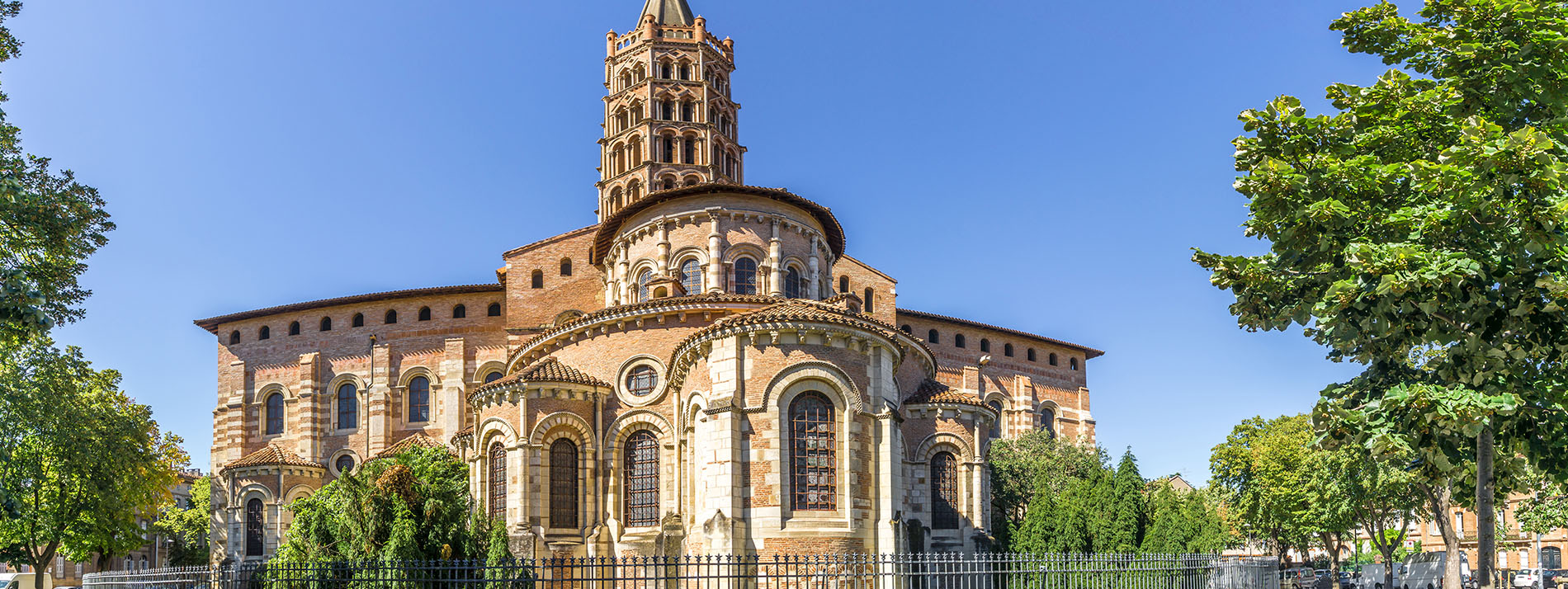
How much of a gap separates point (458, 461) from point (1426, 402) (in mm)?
30413

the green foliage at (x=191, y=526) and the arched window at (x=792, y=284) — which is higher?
the arched window at (x=792, y=284)

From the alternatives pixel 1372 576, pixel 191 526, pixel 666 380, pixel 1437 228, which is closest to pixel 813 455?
pixel 666 380

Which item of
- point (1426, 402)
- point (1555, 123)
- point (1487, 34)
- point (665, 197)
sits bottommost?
point (1426, 402)

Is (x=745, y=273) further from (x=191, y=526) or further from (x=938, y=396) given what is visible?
(x=191, y=526)

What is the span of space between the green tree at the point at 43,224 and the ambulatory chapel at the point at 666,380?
12.5 meters

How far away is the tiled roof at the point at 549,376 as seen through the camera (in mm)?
31938

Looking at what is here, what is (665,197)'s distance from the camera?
1565 inches

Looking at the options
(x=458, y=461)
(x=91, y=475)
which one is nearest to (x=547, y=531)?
(x=458, y=461)

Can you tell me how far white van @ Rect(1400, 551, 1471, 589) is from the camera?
42375mm

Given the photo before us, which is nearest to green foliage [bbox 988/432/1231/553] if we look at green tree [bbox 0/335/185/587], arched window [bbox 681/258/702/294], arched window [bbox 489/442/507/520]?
arched window [bbox 681/258/702/294]

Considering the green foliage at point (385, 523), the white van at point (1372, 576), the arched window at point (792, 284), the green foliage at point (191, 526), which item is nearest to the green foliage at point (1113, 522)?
the arched window at point (792, 284)

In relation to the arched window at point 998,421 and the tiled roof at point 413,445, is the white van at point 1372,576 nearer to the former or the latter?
the arched window at point 998,421

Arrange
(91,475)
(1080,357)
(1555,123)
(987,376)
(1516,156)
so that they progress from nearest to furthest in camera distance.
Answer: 1. (1516,156)
2. (1555,123)
3. (91,475)
4. (987,376)
5. (1080,357)

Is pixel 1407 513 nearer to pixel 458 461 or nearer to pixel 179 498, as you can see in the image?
pixel 458 461
